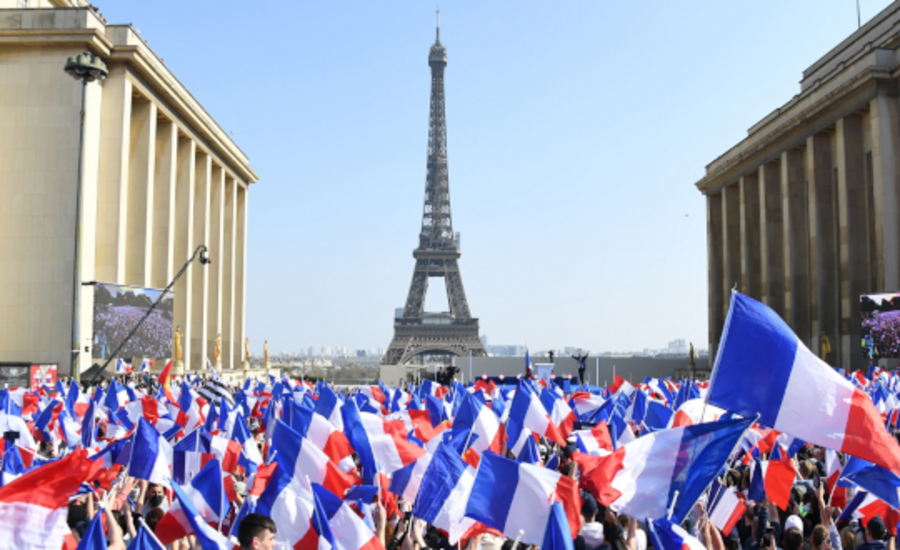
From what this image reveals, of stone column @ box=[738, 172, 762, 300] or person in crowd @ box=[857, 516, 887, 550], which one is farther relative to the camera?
stone column @ box=[738, 172, 762, 300]

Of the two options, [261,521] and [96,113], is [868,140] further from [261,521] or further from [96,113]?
[261,521]

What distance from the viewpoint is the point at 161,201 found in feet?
156

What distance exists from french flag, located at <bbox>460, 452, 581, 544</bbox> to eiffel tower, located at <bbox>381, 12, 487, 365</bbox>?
8211 cm

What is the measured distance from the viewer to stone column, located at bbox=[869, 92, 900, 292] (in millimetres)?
40094

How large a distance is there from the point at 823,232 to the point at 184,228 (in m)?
36.2

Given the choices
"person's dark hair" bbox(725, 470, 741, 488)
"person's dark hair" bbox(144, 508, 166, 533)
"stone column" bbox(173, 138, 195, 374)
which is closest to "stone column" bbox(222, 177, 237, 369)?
"stone column" bbox(173, 138, 195, 374)

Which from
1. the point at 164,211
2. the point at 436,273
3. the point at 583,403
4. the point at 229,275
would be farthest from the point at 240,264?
the point at 583,403

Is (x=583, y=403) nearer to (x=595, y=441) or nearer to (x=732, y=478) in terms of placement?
(x=595, y=441)

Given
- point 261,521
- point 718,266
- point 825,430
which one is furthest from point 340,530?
point 718,266

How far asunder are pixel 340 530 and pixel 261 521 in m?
1.32

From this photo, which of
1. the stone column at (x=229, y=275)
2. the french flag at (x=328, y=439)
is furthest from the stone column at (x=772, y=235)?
the french flag at (x=328, y=439)

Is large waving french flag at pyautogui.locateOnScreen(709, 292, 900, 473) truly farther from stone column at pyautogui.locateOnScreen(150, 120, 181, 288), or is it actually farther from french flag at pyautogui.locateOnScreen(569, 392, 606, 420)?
stone column at pyautogui.locateOnScreen(150, 120, 181, 288)

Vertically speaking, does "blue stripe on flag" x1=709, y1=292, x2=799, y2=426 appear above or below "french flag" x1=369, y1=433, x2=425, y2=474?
above

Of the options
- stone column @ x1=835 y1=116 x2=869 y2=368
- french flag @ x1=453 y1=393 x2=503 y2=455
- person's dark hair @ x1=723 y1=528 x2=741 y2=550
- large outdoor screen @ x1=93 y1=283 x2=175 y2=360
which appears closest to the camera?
person's dark hair @ x1=723 y1=528 x2=741 y2=550
